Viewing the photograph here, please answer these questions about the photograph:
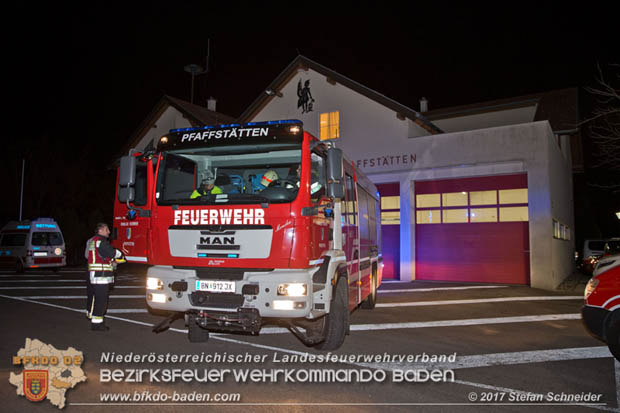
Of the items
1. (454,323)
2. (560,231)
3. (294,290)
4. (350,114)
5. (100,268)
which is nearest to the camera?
(294,290)

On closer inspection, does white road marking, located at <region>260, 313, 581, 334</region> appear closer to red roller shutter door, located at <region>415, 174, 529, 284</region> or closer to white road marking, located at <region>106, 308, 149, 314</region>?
white road marking, located at <region>106, 308, 149, 314</region>

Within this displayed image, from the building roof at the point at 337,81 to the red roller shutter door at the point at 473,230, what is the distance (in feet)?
8.42

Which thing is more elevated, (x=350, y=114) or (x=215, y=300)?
(x=350, y=114)

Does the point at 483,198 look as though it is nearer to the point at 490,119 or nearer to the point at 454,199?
the point at 454,199

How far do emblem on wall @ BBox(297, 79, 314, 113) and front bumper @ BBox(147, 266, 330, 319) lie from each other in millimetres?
15139

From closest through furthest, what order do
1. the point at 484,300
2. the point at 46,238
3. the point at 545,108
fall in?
the point at 484,300 → the point at 46,238 → the point at 545,108

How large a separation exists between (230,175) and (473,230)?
11515 mm

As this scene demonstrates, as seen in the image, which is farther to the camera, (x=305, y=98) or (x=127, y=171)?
(x=305, y=98)

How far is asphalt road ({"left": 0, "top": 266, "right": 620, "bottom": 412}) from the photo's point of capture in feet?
13.3

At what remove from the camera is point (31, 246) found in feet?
56.6

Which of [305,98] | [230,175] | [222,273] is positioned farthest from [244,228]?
[305,98]

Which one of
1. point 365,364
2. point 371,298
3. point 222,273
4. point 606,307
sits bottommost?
point 365,364

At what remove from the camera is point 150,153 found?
6.10 metres

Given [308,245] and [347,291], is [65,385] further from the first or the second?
[347,291]
